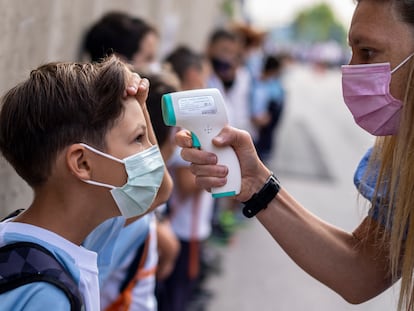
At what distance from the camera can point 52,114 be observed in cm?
161

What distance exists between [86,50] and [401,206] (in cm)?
191

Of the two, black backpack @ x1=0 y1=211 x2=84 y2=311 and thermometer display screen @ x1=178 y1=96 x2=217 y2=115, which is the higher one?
thermometer display screen @ x1=178 y1=96 x2=217 y2=115

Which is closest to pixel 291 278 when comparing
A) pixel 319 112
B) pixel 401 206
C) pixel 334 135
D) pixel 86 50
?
pixel 86 50

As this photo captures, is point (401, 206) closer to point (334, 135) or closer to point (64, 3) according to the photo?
point (64, 3)

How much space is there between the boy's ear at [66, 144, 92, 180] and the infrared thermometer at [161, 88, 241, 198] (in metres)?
0.24

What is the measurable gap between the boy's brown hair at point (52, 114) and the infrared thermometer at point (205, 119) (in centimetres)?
15

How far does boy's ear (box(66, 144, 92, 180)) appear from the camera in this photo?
1.63 metres

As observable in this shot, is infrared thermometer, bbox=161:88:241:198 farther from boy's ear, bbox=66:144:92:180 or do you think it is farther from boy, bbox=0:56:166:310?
boy's ear, bbox=66:144:92:180

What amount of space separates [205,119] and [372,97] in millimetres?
543

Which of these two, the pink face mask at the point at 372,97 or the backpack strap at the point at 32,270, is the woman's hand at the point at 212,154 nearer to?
the pink face mask at the point at 372,97

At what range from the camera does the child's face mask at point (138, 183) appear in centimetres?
172

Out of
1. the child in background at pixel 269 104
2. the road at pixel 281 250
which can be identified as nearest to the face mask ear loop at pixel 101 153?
the road at pixel 281 250

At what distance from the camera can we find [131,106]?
174 cm

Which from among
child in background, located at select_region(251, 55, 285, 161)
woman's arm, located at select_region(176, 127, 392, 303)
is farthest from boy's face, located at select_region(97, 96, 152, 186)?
child in background, located at select_region(251, 55, 285, 161)
